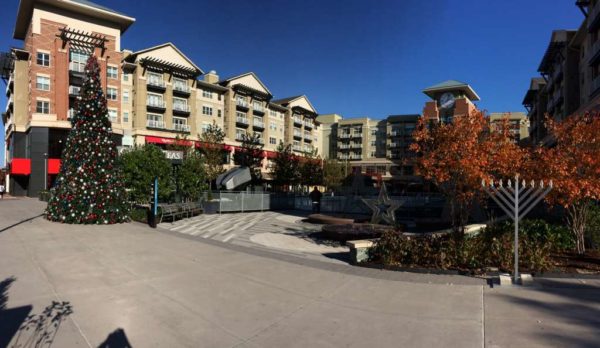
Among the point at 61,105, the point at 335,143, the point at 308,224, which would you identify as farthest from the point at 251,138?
the point at 335,143

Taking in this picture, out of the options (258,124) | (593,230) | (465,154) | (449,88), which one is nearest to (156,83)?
(258,124)

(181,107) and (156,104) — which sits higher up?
(181,107)

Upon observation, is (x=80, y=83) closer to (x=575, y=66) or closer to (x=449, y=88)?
(x=575, y=66)

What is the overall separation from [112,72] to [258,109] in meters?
26.4

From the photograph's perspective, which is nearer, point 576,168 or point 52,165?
point 576,168

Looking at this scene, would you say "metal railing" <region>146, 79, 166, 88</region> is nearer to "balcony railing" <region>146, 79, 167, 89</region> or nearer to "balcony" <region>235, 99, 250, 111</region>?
"balcony railing" <region>146, 79, 167, 89</region>

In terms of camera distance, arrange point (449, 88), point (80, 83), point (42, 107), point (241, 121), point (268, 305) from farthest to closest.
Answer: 1. point (449, 88)
2. point (241, 121)
3. point (80, 83)
4. point (42, 107)
5. point (268, 305)

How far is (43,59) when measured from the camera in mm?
41906

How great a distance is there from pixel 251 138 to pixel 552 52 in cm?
4063

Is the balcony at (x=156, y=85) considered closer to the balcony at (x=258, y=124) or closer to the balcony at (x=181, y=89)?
the balcony at (x=181, y=89)

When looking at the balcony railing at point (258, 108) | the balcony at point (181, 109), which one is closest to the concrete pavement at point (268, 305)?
the balcony at point (181, 109)

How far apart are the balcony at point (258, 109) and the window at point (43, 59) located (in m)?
31.9

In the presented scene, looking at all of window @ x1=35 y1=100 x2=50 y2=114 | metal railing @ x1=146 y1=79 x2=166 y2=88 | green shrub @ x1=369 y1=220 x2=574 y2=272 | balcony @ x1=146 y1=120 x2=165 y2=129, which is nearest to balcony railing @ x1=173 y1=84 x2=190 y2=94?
metal railing @ x1=146 y1=79 x2=166 y2=88

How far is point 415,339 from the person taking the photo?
475cm
